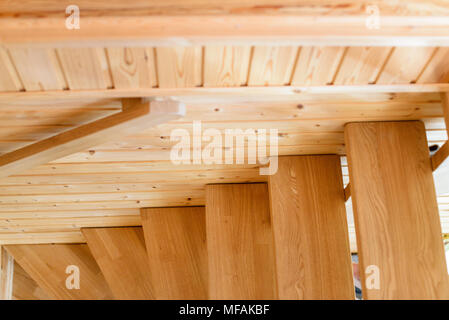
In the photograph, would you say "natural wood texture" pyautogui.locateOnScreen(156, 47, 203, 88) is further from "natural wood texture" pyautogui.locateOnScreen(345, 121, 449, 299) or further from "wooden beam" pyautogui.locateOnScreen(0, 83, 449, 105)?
"natural wood texture" pyautogui.locateOnScreen(345, 121, 449, 299)

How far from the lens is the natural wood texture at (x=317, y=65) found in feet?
8.29

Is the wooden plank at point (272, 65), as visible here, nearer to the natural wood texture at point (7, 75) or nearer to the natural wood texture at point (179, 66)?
the natural wood texture at point (179, 66)

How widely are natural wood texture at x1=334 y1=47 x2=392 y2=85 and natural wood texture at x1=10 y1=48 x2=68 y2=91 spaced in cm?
134

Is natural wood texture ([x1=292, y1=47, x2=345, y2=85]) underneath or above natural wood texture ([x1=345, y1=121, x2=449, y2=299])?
above

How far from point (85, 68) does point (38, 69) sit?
0.72 ft

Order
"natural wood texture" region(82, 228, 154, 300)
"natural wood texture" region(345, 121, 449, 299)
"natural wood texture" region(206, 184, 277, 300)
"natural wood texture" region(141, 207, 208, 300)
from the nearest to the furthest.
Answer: "natural wood texture" region(345, 121, 449, 299), "natural wood texture" region(206, 184, 277, 300), "natural wood texture" region(141, 207, 208, 300), "natural wood texture" region(82, 228, 154, 300)

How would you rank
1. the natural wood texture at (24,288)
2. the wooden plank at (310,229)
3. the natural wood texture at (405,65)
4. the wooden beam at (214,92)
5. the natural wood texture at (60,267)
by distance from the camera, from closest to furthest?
the natural wood texture at (405,65) → the wooden beam at (214,92) → the wooden plank at (310,229) → the natural wood texture at (60,267) → the natural wood texture at (24,288)

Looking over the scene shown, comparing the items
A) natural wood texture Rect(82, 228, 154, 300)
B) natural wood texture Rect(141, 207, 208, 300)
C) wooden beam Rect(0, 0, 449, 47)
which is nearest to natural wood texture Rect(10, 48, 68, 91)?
wooden beam Rect(0, 0, 449, 47)

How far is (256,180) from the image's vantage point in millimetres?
4410

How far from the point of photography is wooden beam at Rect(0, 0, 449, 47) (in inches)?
87.1

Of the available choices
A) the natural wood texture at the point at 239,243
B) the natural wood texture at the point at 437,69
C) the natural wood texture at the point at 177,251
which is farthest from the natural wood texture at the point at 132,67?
the natural wood texture at the point at 177,251

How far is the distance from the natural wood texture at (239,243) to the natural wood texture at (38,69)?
1960 millimetres

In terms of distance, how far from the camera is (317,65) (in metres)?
2.63

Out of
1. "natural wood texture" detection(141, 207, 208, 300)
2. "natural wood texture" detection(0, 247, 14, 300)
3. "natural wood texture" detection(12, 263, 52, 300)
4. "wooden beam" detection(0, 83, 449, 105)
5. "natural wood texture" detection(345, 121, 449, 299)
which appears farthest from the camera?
"natural wood texture" detection(12, 263, 52, 300)
